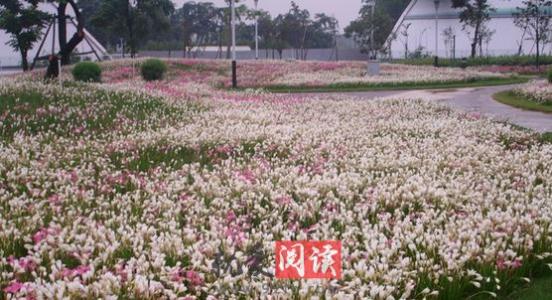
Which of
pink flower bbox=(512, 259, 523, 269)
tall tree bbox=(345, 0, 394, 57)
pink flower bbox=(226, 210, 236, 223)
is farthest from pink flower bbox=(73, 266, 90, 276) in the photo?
tall tree bbox=(345, 0, 394, 57)

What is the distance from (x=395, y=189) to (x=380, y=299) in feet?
13.0

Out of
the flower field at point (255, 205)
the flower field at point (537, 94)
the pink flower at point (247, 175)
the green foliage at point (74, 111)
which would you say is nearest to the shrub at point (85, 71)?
the green foliage at point (74, 111)

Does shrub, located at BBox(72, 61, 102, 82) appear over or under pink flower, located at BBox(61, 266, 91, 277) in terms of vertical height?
over

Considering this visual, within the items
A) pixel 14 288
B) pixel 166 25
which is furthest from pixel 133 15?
pixel 14 288

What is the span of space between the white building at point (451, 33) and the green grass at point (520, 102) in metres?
65.5

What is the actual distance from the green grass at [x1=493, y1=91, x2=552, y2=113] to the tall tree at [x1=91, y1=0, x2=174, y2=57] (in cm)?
2597

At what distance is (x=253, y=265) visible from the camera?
5.46 metres

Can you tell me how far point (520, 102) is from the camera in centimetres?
2367

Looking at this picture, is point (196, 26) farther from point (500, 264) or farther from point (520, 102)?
point (500, 264)

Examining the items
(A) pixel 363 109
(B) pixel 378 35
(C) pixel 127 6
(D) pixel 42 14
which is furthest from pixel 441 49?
(A) pixel 363 109

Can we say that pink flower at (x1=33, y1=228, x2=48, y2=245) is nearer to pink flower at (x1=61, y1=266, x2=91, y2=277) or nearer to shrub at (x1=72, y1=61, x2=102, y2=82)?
pink flower at (x1=61, y1=266, x2=91, y2=277)

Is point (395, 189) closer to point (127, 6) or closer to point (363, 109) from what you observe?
point (363, 109)

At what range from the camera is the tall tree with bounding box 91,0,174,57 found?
139 feet

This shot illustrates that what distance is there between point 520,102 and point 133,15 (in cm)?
3334
